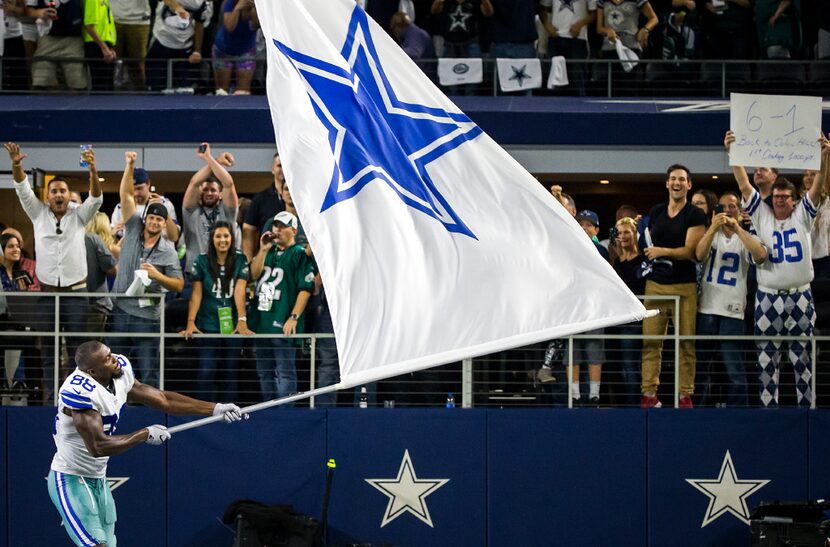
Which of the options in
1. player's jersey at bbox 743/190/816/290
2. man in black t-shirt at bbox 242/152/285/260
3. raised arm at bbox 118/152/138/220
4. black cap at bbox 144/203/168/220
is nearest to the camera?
player's jersey at bbox 743/190/816/290

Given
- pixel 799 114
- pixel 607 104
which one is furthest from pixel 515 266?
pixel 607 104

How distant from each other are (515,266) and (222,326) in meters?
5.58

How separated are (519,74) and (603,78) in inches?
51.5

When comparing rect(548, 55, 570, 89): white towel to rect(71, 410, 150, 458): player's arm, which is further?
rect(548, 55, 570, 89): white towel

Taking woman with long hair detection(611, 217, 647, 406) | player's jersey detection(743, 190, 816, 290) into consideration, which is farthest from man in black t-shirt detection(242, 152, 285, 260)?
player's jersey detection(743, 190, 816, 290)

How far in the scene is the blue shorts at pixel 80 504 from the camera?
34.6 feet

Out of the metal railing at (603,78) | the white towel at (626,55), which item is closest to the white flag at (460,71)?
the metal railing at (603,78)

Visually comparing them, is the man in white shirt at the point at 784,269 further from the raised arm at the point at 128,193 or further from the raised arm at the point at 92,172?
the raised arm at the point at 92,172

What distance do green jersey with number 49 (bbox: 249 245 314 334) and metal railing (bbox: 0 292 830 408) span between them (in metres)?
0.19

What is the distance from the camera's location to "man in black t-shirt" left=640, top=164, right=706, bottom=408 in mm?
12891

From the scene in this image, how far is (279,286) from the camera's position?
43.0ft

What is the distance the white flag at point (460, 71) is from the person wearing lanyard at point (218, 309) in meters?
6.66

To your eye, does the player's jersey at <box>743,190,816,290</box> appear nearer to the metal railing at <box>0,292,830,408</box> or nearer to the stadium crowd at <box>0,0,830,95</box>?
the metal railing at <box>0,292,830,408</box>

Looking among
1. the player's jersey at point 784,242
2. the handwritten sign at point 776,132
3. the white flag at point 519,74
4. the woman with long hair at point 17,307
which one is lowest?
the woman with long hair at point 17,307
